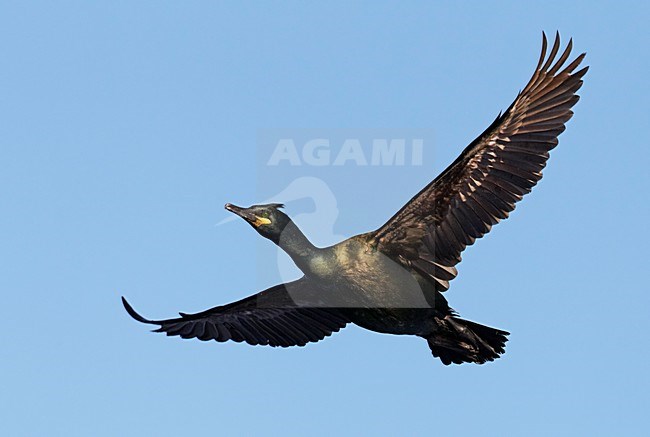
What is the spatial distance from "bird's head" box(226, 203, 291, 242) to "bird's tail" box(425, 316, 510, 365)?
2.21 meters

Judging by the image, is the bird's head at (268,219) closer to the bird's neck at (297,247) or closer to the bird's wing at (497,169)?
the bird's neck at (297,247)

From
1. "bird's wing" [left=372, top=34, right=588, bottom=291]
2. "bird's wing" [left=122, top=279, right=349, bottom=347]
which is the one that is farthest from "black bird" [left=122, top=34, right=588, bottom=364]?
"bird's wing" [left=122, top=279, right=349, bottom=347]

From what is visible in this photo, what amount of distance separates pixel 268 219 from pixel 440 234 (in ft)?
6.02

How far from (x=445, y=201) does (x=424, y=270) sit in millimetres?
802

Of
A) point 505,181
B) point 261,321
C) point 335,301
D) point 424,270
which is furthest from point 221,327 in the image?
point 505,181

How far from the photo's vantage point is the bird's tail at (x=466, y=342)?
1539 centimetres

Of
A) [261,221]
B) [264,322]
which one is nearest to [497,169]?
[261,221]

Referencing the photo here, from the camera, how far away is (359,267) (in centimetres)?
1448

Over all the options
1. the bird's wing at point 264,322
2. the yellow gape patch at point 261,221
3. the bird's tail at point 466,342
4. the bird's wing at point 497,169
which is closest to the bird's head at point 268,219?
the yellow gape patch at point 261,221

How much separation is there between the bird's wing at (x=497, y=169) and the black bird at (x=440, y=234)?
10 millimetres

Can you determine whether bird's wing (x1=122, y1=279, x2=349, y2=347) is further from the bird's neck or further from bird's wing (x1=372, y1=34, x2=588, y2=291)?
bird's wing (x1=372, y1=34, x2=588, y2=291)

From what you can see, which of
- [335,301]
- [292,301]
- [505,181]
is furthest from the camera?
[292,301]

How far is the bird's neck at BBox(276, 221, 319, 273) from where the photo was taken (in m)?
14.5

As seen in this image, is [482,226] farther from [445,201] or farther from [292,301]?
[292,301]
